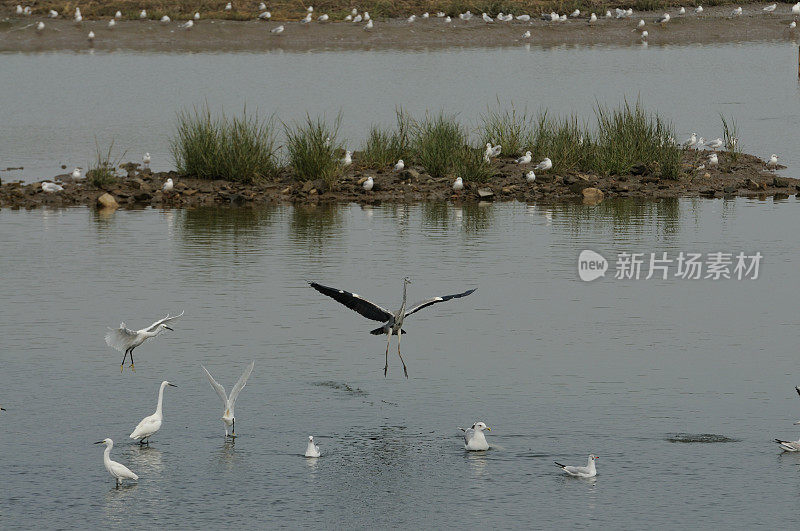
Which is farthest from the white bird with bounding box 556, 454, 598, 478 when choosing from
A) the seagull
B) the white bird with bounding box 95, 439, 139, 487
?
the seagull

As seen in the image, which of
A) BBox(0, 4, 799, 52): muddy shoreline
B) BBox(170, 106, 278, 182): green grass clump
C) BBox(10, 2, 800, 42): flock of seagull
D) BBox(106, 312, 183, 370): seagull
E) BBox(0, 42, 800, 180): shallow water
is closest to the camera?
BBox(106, 312, 183, 370): seagull

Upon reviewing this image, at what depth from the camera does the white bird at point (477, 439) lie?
1490cm

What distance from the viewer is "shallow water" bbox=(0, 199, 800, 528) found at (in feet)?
45.2

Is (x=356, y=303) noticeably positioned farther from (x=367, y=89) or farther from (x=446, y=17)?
(x=446, y=17)

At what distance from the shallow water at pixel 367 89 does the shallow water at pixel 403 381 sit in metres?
13.8

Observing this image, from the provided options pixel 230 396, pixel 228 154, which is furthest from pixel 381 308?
pixel 228 154

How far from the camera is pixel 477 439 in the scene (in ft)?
49.0

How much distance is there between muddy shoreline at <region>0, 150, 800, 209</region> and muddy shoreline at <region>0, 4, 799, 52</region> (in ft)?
145

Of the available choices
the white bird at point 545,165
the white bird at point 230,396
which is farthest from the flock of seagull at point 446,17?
the white bird at point 230,396

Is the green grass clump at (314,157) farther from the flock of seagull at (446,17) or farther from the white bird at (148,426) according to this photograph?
the flock of seagull at (446,17)

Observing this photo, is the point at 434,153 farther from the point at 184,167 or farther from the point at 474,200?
the point at 184,167

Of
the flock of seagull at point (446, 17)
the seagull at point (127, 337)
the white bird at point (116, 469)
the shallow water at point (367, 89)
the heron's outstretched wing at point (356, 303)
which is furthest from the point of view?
the flock of seagull at point (446, 17)

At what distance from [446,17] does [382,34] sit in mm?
4743

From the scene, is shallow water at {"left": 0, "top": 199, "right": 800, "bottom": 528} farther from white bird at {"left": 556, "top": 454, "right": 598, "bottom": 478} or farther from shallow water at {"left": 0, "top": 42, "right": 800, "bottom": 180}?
shallow water at {"left": 0, "top": 42, "right": 800, "bottom": 180}
